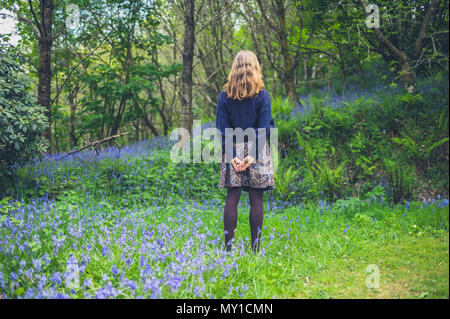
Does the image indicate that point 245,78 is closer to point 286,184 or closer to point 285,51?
point 286,184

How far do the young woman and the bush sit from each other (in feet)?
10.9

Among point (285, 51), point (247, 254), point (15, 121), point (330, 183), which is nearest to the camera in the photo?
point (247, 254)

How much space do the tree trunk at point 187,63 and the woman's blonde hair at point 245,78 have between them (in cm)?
396

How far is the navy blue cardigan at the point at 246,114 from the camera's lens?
3322 mm

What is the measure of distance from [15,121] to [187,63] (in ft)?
11.8

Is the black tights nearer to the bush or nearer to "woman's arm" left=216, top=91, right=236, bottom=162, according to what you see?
"woman's arm" left=216, top=91, right=236, bottom=162

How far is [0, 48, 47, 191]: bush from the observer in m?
4.84

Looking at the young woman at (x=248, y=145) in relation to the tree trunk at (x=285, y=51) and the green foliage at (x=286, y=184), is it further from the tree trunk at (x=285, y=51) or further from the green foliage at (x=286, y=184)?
the tree trunk at (x=285, y=51)

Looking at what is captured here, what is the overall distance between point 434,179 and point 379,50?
156 inches

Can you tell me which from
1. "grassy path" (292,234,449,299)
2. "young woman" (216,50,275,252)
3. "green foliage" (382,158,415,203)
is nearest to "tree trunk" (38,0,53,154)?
"young woman" (216,50,275,252)

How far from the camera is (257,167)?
3314 millimetres

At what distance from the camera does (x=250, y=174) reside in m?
3.33

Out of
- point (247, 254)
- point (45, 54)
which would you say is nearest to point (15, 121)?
point (45, 54)
